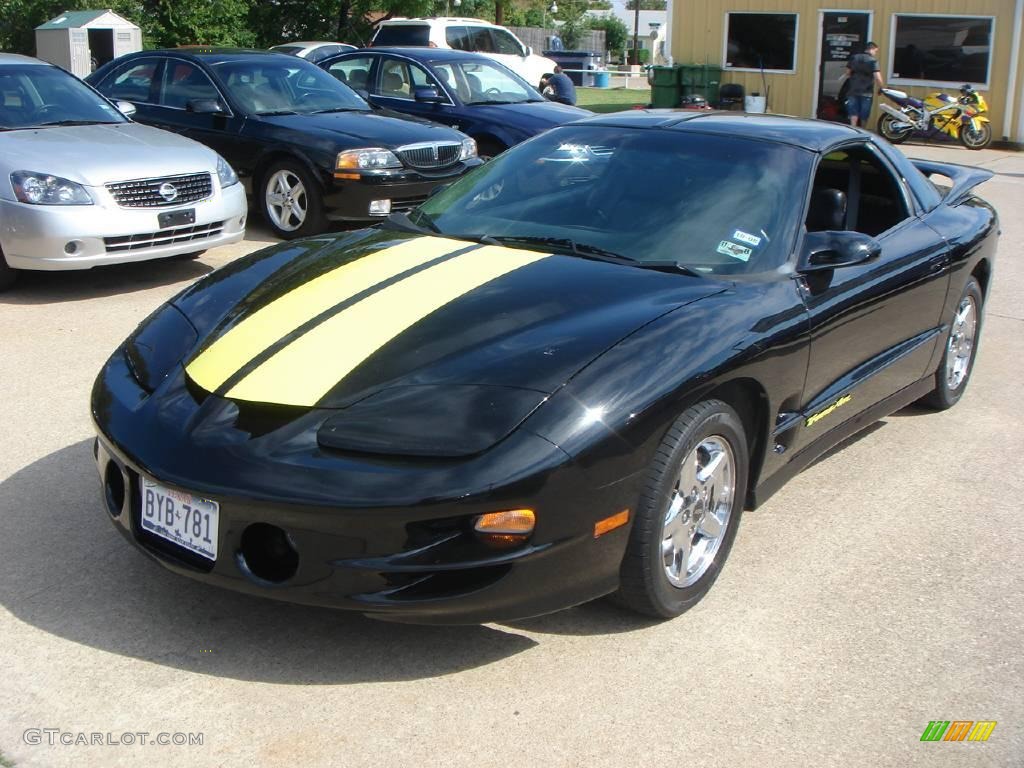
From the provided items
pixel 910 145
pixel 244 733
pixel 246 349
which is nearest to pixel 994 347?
pixel 246 349

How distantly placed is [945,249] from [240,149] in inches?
251

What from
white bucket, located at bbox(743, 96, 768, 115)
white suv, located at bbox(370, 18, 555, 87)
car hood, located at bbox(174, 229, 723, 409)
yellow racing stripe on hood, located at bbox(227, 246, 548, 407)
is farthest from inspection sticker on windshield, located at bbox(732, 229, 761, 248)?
white bucket, located at bbox(743, 96, 768, 115)

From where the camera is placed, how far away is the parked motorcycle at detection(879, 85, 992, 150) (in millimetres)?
19562

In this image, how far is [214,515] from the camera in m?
3.24

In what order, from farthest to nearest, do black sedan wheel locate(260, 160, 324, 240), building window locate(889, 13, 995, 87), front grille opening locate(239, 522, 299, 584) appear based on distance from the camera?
building window locate(889, 13, 995, 87)
black sedan wheel locate(260, 160, 324, 240)
front grille opening locate(239, 522, 299, 584)

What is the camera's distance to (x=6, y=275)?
770 centimetres

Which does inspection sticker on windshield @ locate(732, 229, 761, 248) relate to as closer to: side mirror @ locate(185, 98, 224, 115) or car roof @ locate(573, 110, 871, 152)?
car roof @ locate(573, 110, 871, 152)

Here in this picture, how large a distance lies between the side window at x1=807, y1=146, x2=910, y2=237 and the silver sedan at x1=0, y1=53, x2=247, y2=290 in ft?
14.6

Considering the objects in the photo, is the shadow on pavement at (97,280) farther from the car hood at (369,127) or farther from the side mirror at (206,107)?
the side mirror at (206,107)

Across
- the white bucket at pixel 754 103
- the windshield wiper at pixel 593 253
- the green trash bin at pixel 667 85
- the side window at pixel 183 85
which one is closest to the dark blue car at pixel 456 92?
the side window at pixel 183 85

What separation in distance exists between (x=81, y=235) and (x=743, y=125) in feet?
14.5

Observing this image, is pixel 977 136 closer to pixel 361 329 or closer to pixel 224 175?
pixel 224 175

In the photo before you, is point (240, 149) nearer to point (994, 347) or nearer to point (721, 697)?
point (994, 347)

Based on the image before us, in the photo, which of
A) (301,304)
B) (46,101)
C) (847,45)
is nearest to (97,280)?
(46,101)
